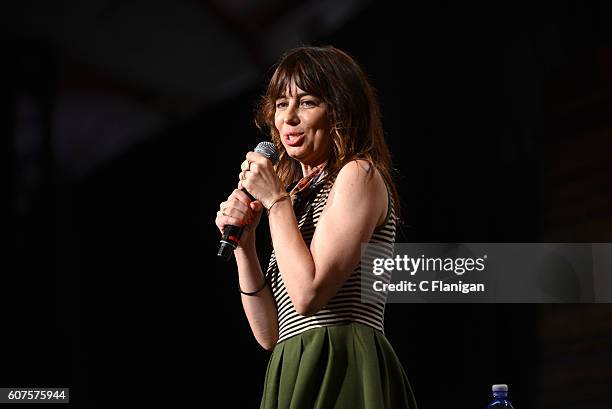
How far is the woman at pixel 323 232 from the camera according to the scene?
135 centimetres

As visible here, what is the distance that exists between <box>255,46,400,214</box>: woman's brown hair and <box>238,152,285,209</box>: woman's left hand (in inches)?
4.4

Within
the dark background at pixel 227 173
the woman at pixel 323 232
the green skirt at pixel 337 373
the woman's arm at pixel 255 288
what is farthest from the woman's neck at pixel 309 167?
the dark background at pixel 227 173

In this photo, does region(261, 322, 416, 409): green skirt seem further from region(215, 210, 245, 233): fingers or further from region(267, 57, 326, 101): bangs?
region(267, 57, 326, 101): bangs

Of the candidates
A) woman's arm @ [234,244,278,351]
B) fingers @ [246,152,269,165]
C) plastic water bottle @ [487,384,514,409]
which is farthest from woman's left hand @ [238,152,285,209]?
plastic water bottle @ [487,384,514,409]

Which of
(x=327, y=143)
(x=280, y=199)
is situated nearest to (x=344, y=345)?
(x=280, y=199)

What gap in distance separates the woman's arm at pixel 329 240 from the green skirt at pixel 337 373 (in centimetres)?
8

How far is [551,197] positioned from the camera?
277cm

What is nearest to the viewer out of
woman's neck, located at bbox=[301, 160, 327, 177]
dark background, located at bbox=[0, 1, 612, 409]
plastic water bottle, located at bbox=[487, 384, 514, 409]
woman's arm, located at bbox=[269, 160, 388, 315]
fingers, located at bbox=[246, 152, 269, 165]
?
woman's arm, located at bbox=[269, 160, 388, 315]

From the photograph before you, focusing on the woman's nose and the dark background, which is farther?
the dark background

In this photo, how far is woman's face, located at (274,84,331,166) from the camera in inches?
59.9

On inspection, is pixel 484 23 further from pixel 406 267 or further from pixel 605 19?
pixel 406 267

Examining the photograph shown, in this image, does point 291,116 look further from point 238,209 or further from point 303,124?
point 238,209

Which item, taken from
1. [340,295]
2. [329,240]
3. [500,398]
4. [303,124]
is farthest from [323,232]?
[500,398]

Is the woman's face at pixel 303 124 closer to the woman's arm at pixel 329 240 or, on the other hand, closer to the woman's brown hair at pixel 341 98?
the woman's brown hair at pixel 341 98
